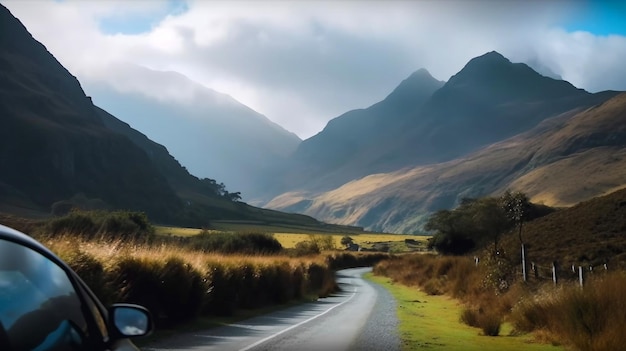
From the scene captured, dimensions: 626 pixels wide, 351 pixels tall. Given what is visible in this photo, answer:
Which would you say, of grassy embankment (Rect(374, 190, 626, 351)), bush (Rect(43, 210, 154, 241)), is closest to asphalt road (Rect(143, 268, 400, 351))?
grassy embankment (Rect(374, 190, 626, 351))

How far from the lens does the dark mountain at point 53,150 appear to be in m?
108

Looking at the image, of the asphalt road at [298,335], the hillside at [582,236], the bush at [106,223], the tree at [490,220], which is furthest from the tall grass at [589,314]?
the tree at [490,220]

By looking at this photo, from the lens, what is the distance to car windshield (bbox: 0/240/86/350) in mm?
3018

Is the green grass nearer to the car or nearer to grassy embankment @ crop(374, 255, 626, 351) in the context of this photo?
grassy embankment @ crop(374, 255, 626, 351)

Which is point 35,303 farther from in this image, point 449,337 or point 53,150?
point 53,150

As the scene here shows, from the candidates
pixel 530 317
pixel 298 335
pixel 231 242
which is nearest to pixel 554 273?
pixel 530 317

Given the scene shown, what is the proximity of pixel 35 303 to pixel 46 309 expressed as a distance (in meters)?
0.08

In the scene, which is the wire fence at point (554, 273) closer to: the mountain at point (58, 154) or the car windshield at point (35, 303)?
the car windshield at point (35, 303)

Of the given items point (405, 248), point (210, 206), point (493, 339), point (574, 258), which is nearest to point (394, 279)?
point (574, 258)

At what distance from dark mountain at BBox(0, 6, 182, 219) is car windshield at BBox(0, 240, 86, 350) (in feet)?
323

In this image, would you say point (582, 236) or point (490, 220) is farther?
point (490, 220)

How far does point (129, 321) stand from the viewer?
12.8 feet

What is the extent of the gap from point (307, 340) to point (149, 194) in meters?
115

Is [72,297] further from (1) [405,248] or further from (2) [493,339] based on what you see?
(1) [405,248]
